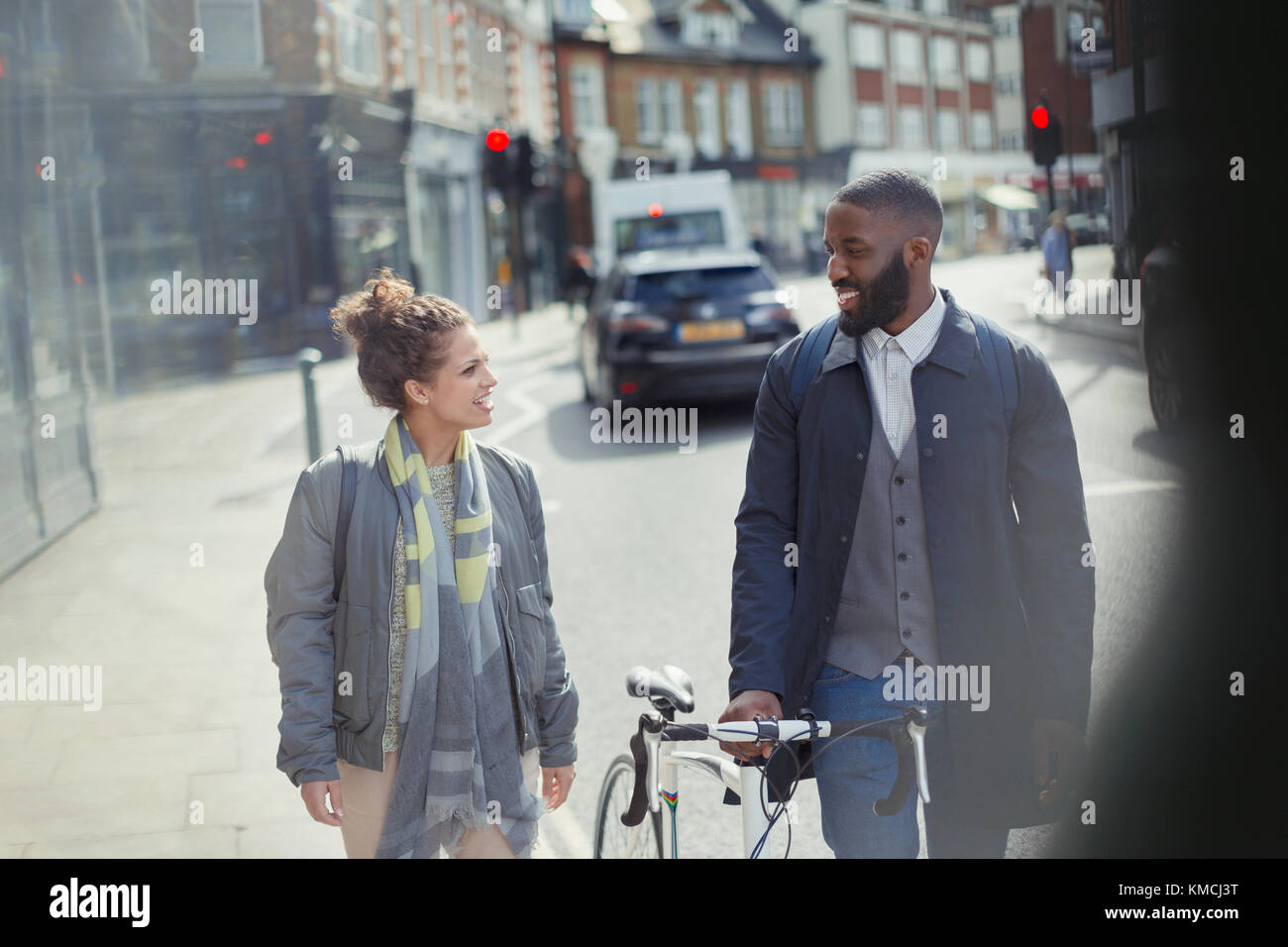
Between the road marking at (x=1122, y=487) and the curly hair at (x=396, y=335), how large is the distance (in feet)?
6.46

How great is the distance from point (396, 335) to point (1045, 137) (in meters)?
2.21

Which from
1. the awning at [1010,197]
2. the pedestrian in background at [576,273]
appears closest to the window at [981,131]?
the awning at [1010,197]

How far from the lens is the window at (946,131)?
4254 millimetres

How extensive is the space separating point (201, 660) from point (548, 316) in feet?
60.1

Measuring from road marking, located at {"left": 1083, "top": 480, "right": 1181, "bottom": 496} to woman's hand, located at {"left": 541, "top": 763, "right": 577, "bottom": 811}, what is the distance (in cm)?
173

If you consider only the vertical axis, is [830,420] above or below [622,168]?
below

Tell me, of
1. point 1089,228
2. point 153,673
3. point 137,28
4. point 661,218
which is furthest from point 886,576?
point 661,218

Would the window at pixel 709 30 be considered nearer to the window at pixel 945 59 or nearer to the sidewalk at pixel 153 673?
the window at pixel 945 59

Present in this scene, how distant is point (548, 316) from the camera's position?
919 inches

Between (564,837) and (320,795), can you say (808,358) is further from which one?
(564,837)

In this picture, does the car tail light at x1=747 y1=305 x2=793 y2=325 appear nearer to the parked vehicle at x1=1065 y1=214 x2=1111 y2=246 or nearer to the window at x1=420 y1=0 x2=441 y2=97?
the window at x1=420 y1=0 x2=441 y2=97

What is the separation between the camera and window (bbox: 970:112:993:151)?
4.16m
